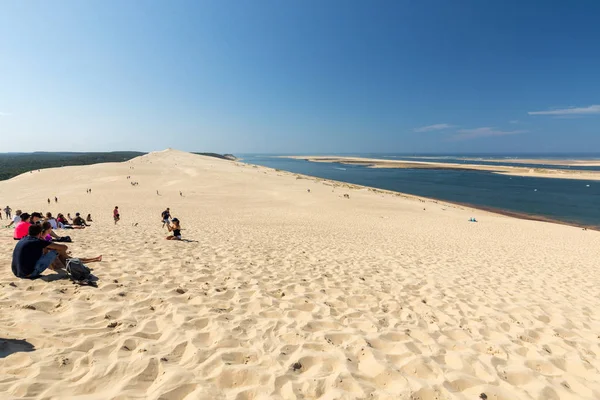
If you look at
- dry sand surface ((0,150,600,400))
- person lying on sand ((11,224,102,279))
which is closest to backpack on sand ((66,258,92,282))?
dry sand surface ((0,150,600,400))

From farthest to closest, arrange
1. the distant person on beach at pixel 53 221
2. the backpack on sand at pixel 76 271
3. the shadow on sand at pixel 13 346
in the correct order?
the distant person on beach at pixel 53 221 < the backpack on sand at pixel 76 271 < the shadow on sand at pixel 13 346

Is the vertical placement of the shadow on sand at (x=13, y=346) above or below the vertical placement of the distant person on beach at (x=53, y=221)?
above

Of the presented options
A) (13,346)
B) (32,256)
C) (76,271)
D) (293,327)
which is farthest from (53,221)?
(293,327)

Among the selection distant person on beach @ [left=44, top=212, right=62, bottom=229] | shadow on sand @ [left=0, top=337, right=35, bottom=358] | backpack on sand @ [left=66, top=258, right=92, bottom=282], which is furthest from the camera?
distant person on beach @ [left=44, top=212, right=62, bottom=229]

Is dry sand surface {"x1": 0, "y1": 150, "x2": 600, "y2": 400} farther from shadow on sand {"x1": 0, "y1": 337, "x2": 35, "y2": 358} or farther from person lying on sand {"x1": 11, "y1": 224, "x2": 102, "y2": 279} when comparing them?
person lying on sand {"x1": 11, "y1": 224, "x2": 102, "y2": 279}

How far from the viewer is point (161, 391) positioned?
3.11 metres

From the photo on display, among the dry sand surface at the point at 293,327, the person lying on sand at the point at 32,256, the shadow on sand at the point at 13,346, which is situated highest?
the person lying on sand at the point at 32,256

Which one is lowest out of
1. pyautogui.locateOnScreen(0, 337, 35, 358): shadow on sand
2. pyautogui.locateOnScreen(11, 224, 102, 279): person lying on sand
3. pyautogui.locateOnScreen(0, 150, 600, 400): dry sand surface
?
pyautogui.locateOnScreen(0, 150, 600, 400): dry sand surface

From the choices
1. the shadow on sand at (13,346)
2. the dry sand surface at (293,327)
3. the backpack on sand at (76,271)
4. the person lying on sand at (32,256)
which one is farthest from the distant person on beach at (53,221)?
the shadow on sand at (13,346)

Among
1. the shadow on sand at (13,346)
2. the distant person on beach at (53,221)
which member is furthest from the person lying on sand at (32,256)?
the distant person on beach at (53,221)

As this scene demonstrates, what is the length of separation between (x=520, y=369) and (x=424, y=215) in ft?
81.9

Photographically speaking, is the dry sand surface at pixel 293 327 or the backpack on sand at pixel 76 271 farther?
the backpack on sand at pixel 76 271

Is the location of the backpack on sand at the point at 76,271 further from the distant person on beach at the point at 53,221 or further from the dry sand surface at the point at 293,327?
the distant person on beach at the point at 53,221

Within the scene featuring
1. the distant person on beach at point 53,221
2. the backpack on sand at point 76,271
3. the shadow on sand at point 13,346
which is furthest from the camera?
the distant person on beach at point 53,221
